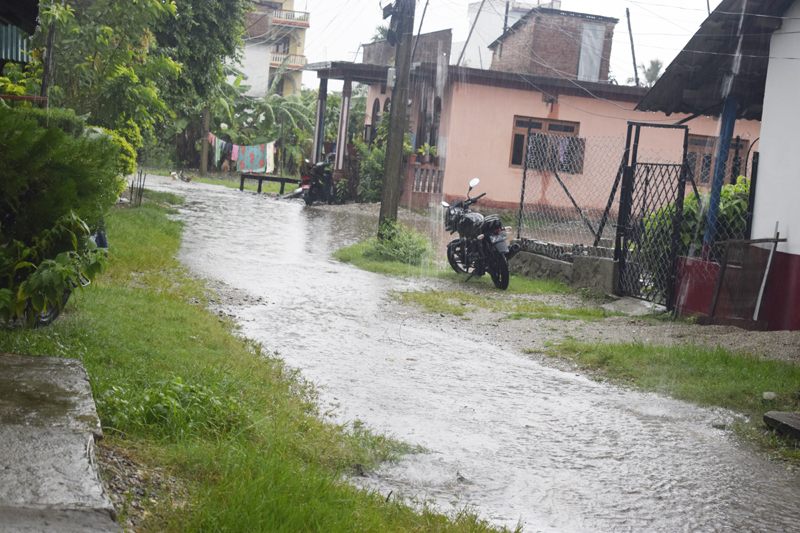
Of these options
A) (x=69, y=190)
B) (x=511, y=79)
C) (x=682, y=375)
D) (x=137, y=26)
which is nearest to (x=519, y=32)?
(x=511, y=79)

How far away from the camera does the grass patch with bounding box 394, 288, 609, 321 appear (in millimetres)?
9320

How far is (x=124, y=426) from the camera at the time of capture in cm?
365

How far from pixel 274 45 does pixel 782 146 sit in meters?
53.2

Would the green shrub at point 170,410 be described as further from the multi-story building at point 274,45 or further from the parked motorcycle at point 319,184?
the multi-story building at point 274,45

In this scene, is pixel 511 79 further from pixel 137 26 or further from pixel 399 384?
pixel 399 384

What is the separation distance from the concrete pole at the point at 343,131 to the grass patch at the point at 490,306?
15881 mm

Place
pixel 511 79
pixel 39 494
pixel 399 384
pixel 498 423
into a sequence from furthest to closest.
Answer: pixel 511 79 → pixel 399 384 → pixel 498 423 → pixel 39 494

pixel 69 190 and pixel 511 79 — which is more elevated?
pixel 511 79

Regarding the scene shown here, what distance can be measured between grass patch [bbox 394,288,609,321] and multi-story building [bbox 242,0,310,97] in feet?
144

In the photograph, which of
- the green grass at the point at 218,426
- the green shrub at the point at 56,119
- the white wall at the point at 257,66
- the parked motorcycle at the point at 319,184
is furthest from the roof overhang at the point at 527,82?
the white wall at the point at 257,66

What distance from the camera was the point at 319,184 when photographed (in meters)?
24.9

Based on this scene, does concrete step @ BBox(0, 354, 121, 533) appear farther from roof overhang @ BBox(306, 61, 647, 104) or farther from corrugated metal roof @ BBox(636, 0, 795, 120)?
roof overhang @ BBox(306, 61, 647, 104)

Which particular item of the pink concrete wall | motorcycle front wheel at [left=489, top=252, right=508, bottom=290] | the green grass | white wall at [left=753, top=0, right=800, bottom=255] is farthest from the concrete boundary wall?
the pink concrete wall

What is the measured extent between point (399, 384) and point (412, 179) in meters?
18.6
